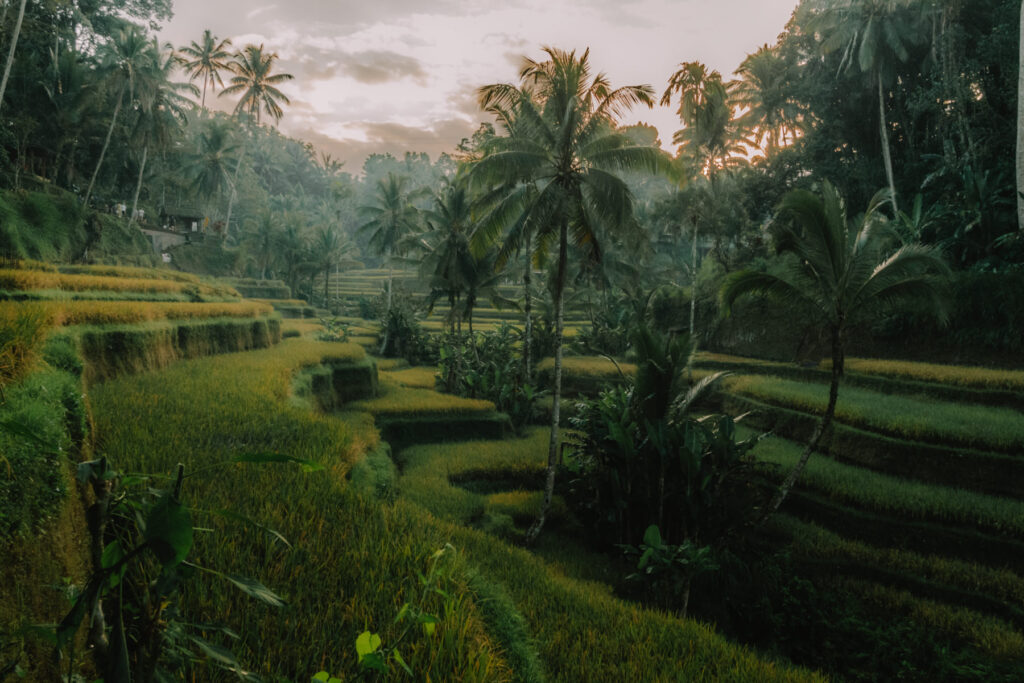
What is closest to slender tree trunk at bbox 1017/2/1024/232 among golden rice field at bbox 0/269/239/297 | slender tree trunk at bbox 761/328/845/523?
slender tree trunk at bbox 761/328/845/523

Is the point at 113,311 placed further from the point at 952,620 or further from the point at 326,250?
the point at 326,250

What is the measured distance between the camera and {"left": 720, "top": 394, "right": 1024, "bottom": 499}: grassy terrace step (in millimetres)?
8117

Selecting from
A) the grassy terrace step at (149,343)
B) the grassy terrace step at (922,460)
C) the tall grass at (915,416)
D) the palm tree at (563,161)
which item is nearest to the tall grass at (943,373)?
the tall grass at (915,416)

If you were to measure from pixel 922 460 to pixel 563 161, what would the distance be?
823 cm

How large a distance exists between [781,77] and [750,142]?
449 inches

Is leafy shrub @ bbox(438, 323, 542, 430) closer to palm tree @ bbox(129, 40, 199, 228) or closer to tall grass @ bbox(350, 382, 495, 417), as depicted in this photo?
tall grass @ bbox(350, 382, 495, 417)

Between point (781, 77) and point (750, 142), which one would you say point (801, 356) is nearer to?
point (781, 77)

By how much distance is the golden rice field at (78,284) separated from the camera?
825cm

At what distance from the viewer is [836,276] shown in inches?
321

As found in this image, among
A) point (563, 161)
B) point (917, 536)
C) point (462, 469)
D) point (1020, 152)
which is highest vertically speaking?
point (1020, 152)

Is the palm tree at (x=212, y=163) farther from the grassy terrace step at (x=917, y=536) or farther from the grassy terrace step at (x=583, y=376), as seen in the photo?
the grassy terrace step at (x=917, y=536)

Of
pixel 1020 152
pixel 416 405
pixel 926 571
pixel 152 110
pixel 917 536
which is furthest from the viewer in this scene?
pixel 152 110

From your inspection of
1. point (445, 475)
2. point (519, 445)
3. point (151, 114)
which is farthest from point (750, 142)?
point (151, 114)

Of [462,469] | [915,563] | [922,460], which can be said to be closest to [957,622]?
[915,563]
